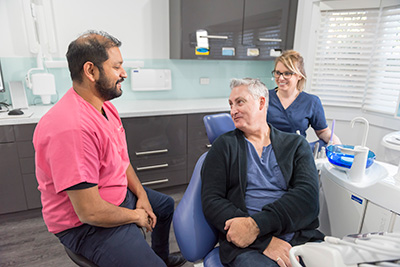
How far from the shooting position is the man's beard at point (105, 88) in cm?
119

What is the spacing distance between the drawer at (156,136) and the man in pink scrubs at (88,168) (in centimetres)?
107

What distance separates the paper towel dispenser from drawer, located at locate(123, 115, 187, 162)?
605 mm

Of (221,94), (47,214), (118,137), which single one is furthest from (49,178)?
(221,94)

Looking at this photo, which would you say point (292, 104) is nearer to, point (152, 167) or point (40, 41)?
point (152, 167)

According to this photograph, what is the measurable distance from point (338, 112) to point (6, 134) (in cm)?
310

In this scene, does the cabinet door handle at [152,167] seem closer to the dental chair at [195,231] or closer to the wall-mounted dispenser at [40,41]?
the wall-mounted dispenser at [40,41]

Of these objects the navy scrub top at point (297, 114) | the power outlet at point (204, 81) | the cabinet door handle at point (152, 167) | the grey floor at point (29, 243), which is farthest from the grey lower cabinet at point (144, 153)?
the navy scrub top at point (297, 114)

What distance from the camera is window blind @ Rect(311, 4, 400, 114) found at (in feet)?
8.41

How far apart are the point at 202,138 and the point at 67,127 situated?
1.73 meters

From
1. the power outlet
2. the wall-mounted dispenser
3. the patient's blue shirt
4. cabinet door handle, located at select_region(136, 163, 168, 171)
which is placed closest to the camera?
the patient's blue shirt

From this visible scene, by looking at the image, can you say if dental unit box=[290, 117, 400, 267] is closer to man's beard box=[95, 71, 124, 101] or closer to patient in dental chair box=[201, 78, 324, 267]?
patient in dental chair box=[201, 78, 324, 267]

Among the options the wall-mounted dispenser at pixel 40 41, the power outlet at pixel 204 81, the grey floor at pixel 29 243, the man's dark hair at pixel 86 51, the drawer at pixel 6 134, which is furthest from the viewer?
the power outlet at pixel 204 81

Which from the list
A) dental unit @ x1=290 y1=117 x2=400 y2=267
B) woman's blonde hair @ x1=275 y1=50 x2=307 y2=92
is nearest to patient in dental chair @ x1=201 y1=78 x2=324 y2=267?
dental unit @ x1=290 y1=117 x2=400 y2=267

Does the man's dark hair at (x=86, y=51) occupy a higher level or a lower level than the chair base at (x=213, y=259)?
higher
